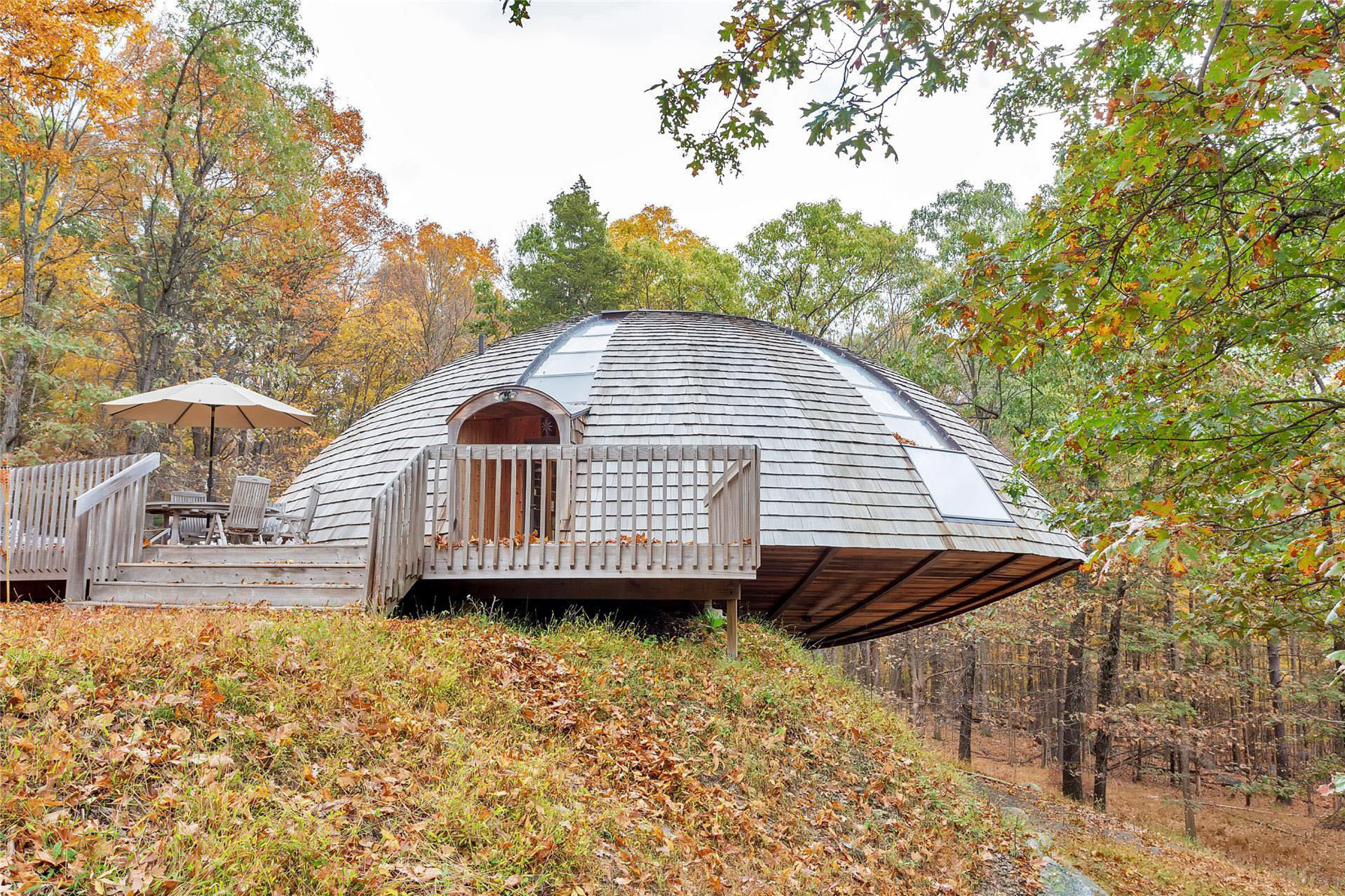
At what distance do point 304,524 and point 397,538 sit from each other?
4082 millimetres

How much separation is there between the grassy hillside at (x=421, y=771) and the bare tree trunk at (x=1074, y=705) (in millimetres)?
13990

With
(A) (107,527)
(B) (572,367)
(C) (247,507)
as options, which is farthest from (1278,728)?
(A) (107,527)

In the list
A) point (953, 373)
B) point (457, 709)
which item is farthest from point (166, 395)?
point (953, 373)

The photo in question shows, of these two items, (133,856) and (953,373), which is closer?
(133,856)

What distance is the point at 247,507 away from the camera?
31.5 ft

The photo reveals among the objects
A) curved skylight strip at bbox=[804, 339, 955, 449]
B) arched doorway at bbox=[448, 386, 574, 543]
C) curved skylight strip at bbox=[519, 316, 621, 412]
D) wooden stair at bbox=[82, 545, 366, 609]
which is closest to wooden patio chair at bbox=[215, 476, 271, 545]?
wooden stair at bbox=[82, 545, 366, 609]

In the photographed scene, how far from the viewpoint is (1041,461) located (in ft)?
19.8

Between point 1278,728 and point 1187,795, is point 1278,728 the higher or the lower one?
the higher one

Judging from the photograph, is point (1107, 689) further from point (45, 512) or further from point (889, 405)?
point (45, 512)

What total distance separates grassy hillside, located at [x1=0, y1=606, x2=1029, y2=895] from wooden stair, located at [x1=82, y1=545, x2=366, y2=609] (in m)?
0.63

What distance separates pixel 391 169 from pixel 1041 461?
1013 inches

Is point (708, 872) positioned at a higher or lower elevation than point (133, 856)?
lower

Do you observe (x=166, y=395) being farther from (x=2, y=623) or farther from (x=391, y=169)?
(x=391, y=169)

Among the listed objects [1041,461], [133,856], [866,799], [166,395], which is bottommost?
[866,799]
